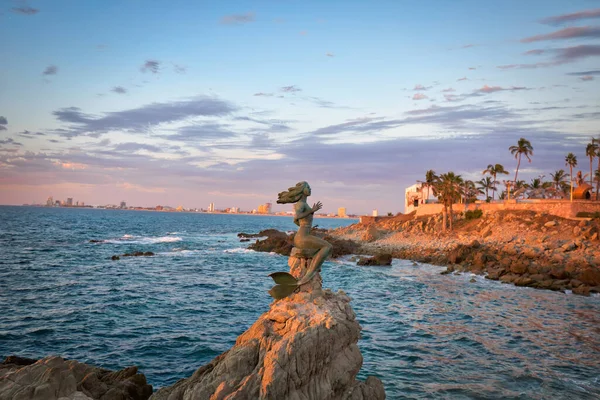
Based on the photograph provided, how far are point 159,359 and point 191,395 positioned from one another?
30.4 ft

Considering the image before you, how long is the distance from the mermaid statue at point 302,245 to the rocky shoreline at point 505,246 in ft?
99.7

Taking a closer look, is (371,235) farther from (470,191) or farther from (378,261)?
(470,191)

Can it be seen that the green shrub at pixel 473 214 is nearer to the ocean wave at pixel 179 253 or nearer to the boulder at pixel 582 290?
the boulder at pixel 582 290

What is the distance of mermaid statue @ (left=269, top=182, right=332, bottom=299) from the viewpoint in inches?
429

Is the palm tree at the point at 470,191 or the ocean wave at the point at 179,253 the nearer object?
the ocean wave at the point at 179,253

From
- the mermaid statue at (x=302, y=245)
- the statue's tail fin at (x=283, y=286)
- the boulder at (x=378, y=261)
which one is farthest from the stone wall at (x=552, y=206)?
the statue's tail fin at (x=283, y=286)

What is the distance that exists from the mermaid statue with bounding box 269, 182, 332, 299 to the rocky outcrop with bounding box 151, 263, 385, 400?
12.8 inches

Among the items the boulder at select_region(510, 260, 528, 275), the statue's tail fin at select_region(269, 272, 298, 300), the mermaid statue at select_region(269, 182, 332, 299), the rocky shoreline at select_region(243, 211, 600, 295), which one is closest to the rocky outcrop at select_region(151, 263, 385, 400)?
the statue's tail fin at select_region(269, 272, 298, 300)

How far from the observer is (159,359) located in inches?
696

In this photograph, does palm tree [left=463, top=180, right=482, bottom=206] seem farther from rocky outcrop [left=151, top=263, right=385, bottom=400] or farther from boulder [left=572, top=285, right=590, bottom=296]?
rocky outcrop [left=151, top=263, right=385, bottom=400]

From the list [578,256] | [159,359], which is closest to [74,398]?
[159,359]

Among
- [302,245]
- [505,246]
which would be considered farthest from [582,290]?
[302,245]

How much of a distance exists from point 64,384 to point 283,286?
18.0 ft

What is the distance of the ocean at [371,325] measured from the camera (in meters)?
16.4
